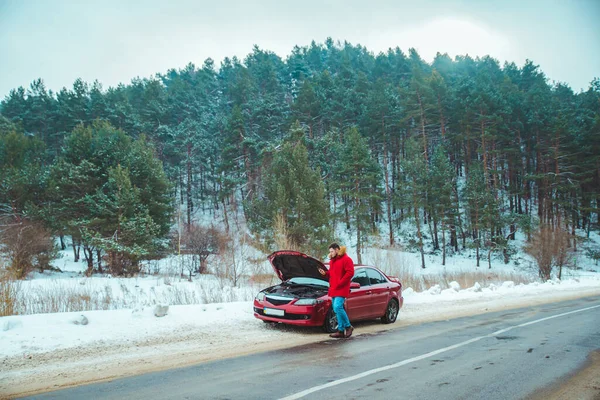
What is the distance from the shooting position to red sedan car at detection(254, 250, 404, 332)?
31.1ft

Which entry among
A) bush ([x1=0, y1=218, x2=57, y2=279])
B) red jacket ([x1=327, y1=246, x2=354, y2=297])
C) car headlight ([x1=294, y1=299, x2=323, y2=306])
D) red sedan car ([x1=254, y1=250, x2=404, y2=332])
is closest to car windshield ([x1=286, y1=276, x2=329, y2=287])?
red sedan car ([x1=254, y1=250, x2=404, y2=332])

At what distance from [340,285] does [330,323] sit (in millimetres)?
1290

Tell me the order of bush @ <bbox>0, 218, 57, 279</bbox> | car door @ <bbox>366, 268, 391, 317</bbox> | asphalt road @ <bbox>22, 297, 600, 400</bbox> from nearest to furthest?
1. asphalt road @ <bbox>22, 297, 600, 400</bbox>
2. car door @ <bbox>366, 268, 391, 317</bbox>
3. bush @ <bbox>0, 218, 57, 279</bbox>

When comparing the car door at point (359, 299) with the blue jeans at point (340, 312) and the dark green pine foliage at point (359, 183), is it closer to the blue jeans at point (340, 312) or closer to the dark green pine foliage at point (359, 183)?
the blue jeans at point (340, 312)

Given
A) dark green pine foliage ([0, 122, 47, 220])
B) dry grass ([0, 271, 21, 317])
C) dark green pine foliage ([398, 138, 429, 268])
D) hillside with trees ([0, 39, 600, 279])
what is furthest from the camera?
dark green pine foliage ([398, 138, 429, 268])

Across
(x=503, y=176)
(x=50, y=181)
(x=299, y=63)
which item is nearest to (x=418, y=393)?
(x=50, y=181)

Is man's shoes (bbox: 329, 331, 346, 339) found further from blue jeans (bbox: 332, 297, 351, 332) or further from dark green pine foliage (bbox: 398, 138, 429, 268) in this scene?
dark green pine foliage (bbox: 398, 138, 429, 268)

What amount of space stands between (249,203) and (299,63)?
170 feet

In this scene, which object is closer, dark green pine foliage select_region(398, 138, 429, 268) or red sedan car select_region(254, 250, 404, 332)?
red sedan car select_region(254, 250, 404, 332)

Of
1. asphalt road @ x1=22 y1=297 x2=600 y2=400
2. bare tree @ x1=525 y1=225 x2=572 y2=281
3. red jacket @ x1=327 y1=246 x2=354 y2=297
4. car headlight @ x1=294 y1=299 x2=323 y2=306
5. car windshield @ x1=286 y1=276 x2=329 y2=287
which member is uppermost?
red jacket @ x1=327 y1=246 x2=354 y2=297

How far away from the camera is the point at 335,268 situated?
9141 millimetres

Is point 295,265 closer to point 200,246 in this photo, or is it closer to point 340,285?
point 340,285

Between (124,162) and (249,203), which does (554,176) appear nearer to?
(249,203)

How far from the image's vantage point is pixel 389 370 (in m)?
6.25
